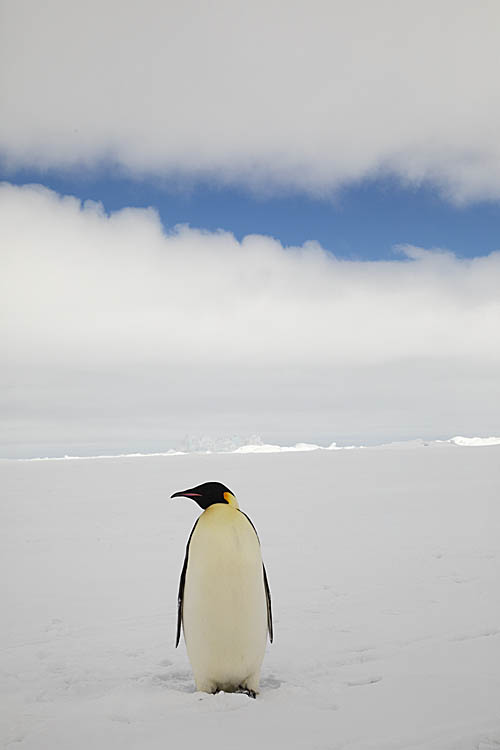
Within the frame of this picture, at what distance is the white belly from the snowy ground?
0.40 ft

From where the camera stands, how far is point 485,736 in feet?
5.32

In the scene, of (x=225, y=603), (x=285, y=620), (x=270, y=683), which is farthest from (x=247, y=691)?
(x=285, y=620)

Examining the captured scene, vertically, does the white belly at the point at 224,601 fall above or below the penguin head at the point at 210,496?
below

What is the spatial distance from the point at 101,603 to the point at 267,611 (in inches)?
64.6

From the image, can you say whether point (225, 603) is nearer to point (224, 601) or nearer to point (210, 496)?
point (224, 601)

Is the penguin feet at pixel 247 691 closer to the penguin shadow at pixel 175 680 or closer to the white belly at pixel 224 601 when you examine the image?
the white belly at pixel 224 601

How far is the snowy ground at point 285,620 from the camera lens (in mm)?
1704

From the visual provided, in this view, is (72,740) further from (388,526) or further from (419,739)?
(388,526)

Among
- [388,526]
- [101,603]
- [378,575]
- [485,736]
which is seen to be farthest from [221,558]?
[388,526]

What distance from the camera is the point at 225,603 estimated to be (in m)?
2.00

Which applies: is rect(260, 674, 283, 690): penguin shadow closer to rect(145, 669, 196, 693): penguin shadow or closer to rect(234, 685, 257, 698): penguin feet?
rect(234, 685, 257, 698): penguin feet

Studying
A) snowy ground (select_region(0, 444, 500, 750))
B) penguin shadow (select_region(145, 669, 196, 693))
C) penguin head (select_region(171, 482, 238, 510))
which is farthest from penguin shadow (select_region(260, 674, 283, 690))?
penguin head (select_region(171, 482, 238, 510))

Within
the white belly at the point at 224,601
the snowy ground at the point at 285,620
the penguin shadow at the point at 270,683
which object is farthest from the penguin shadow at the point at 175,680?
the penguin shadow at the point at 270,683

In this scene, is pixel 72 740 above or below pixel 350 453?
below
